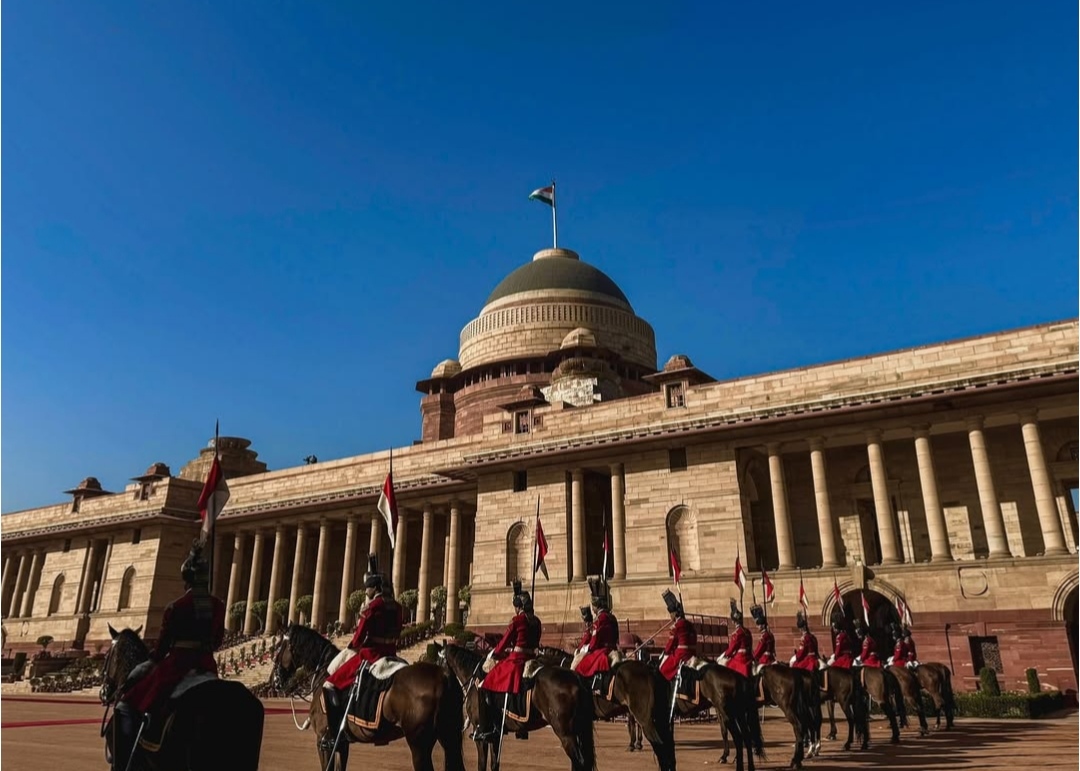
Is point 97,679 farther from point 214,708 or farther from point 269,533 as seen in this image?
point 214,708

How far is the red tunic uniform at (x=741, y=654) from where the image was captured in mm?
14758

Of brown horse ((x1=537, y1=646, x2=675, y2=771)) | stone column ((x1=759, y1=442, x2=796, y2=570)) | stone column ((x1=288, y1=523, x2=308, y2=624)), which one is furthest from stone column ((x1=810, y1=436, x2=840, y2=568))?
stone column ((x1=288, y1=523, x2=308, y2=624))

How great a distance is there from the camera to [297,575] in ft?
164

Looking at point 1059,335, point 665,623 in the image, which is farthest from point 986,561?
point 665,623

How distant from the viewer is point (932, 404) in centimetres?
3061

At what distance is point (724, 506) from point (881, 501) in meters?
6.21

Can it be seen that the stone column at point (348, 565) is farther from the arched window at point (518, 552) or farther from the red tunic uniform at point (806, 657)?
the red tunic uniform at point (806, 657)

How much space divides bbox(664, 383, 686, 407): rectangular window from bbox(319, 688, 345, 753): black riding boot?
92.3 ft

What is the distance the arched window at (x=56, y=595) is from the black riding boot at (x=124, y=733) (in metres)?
59.6

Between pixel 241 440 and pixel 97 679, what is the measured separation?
81.6ft

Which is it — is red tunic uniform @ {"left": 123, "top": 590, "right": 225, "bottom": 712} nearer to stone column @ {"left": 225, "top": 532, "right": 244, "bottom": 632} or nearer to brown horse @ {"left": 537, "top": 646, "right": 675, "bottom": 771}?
brown horse @ {"left": 537, "top": 646, "right": 675, "bottom": 771}

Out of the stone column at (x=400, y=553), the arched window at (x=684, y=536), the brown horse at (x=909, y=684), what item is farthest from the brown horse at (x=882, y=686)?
the stone column at (x=400, y=553)

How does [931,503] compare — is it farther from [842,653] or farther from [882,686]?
[882,686]

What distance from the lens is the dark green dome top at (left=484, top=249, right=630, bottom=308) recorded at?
64.3 m
